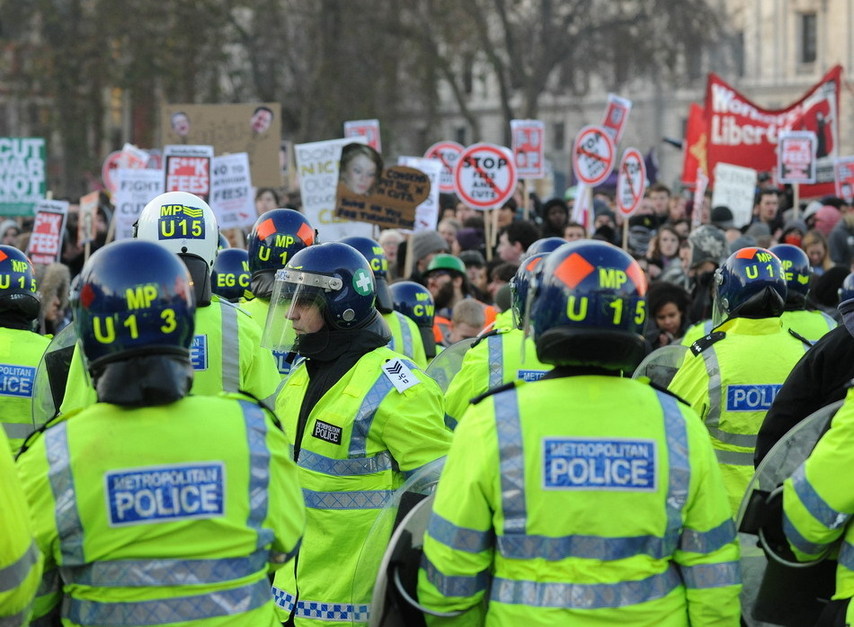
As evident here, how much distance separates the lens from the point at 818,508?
3732 millimetres

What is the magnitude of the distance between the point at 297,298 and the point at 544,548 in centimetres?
208

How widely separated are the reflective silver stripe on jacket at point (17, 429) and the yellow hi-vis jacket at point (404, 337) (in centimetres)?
203

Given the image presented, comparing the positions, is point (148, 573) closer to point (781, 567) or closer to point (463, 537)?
point (463, 537)

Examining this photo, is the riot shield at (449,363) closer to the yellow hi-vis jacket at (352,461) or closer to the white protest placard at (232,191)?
the yellow hi-vis jacket at (352,461)

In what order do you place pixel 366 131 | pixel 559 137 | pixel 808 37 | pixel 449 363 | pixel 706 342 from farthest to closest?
pixel 808 37 → pixel 559 137 → pixel 366 131 → pixel 449 363 → pixel 706 342

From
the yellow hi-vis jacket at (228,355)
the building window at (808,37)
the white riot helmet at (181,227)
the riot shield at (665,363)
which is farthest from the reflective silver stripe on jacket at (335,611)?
the building window at (808,37)

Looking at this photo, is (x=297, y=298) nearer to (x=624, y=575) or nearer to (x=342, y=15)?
(x=624, y=575)

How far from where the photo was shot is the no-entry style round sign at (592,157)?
15594 millimetres

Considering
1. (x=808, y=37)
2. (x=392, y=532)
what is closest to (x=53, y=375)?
(x=392, y=532)

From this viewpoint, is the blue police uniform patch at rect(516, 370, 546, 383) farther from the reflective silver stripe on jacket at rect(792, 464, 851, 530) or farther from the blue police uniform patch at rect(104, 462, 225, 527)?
the blue police uniform patch at rect(104, 462, 225, 527)

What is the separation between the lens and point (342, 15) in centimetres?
3406

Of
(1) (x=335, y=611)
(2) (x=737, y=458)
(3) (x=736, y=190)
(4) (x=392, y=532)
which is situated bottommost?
(1) (x=335, y=611)

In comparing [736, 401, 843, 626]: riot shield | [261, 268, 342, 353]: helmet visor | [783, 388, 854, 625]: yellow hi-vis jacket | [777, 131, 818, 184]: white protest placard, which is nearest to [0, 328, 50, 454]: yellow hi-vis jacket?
[261, 268, 342, 353]: helmet visor

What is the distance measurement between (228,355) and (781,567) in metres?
2.42
